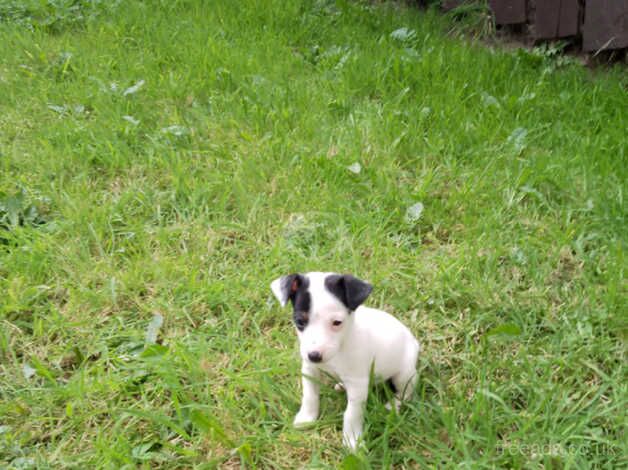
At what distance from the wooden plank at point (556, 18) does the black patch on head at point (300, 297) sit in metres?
4.46

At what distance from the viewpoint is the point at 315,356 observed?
1843 millimetres

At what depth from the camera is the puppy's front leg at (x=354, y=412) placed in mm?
2049

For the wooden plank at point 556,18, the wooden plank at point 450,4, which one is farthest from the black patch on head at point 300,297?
the wooden plank at point 450,4

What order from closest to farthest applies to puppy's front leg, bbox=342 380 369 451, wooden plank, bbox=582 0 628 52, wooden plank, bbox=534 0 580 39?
puppy's front leg, bbox=342 380 369 451
wooden plank, bbox=582 0 628 52
wooden plank, bbox=534 0 580 39

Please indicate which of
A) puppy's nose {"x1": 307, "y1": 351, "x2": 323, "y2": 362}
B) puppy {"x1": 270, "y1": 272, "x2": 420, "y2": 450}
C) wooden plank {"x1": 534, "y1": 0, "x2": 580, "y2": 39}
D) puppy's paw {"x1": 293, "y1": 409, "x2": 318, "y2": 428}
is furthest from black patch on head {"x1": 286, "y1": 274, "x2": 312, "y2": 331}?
wooden plank {"x1": 534, "y1": 0, "x2": 580, "y2": 39}

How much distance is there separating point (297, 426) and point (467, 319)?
1.02 metres

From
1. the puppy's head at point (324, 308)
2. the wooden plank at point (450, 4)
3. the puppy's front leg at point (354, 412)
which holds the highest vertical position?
the wooden plank at point (450, 4)

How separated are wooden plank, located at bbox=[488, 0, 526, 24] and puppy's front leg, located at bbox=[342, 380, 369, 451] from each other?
476cm

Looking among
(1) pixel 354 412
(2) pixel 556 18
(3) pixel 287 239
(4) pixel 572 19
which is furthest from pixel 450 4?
(1) pixel 354 412

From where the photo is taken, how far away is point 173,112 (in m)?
4.27

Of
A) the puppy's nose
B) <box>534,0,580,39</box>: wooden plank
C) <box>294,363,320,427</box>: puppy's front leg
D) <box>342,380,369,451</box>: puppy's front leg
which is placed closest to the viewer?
the puppy's nose

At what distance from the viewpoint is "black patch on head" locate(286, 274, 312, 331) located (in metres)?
1.90

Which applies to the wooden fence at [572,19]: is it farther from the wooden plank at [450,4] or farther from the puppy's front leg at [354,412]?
the puppy's front leg at [354,412]

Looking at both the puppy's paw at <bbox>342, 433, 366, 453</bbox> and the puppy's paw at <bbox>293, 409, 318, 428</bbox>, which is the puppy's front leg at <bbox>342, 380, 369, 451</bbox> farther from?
the puppy's paw at <bbox>293, 409, 318, 428</bbox>
